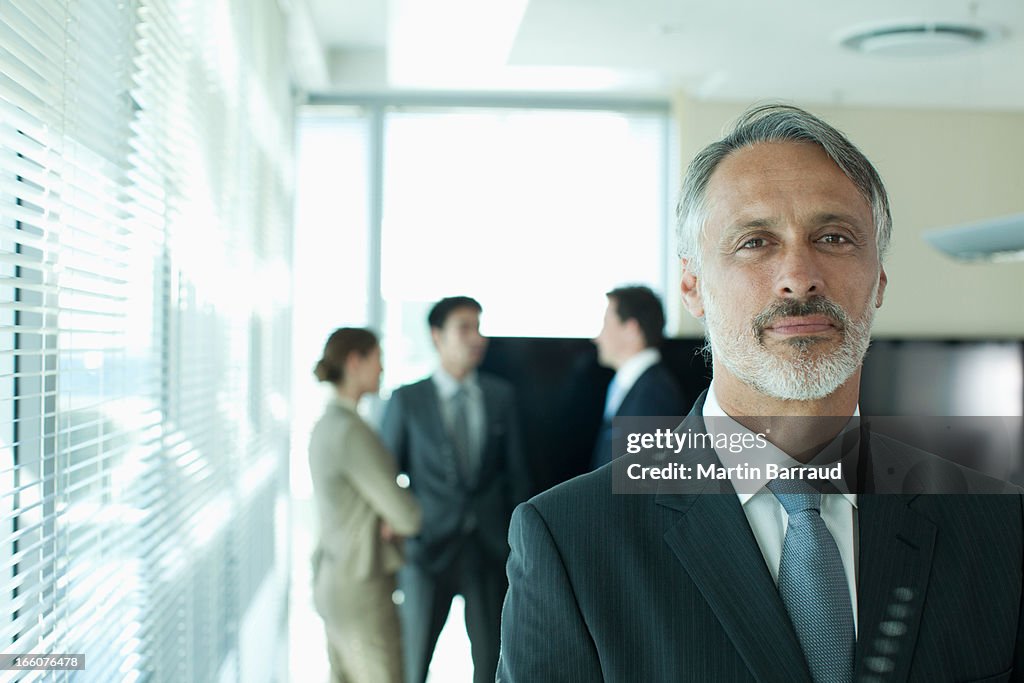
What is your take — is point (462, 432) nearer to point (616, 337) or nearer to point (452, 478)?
point (452, 478)

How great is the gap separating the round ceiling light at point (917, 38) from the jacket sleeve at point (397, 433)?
7.33 feet

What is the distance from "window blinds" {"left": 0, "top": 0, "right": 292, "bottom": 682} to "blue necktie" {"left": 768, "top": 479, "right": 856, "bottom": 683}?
0.93 m

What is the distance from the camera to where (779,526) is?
117cm

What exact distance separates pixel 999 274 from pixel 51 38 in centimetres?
396

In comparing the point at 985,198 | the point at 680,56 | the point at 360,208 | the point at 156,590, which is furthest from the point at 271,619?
the point at 985,198

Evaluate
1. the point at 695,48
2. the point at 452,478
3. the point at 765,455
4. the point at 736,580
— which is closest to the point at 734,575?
the point at 736,580

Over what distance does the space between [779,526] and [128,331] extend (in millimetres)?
1334

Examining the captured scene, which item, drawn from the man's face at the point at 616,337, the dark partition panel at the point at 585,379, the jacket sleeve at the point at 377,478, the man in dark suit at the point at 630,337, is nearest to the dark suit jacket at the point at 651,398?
the man in dark suit at the point at 630,337

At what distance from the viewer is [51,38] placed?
4.58ft

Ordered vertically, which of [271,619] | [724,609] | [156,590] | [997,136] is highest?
[997,136]

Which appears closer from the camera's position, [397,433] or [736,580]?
[736,580]

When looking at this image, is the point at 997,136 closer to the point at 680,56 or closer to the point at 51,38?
the point at 680,56

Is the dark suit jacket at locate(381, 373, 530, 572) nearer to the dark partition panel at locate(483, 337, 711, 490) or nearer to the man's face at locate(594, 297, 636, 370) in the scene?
the dark partition panel at locate(483, 337, 711, 490)

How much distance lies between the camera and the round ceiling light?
3.68 m
